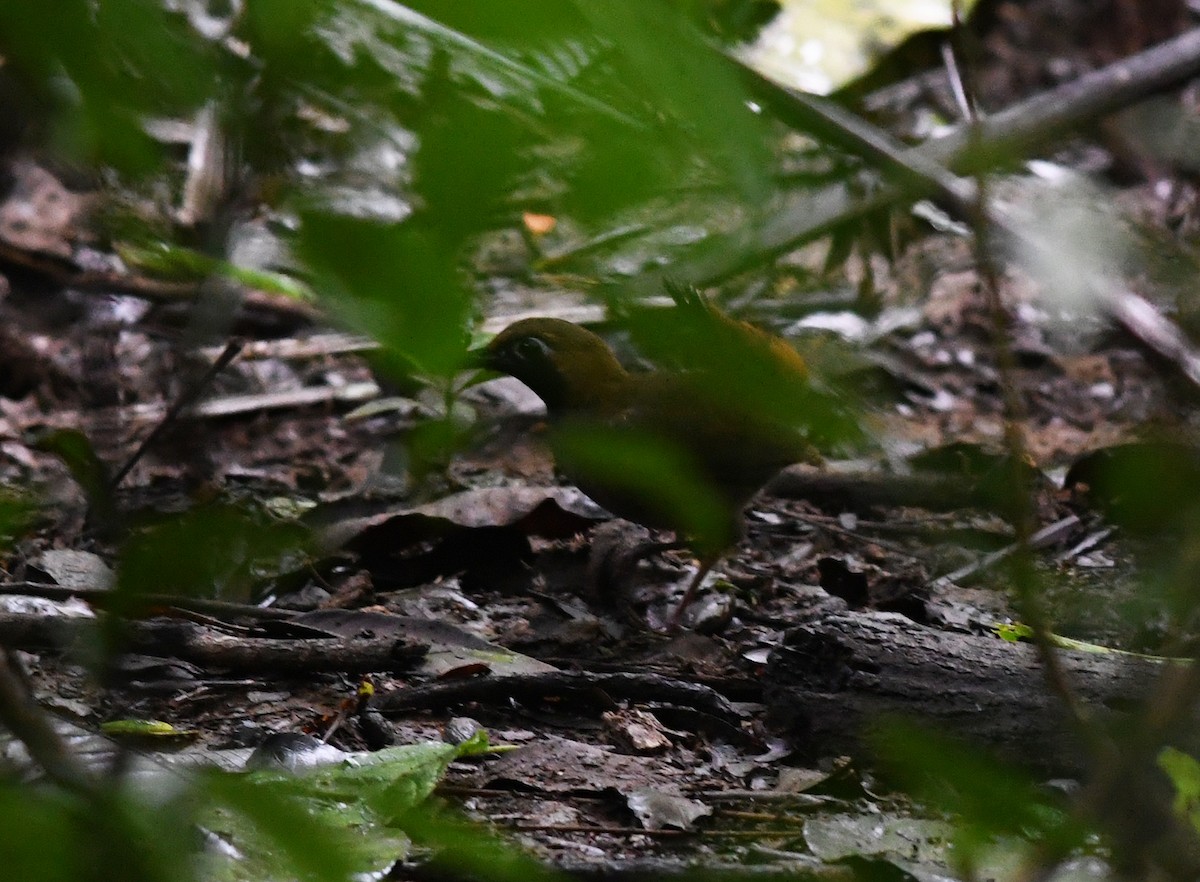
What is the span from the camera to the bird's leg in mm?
3869

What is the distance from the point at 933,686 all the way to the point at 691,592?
3.87 ft

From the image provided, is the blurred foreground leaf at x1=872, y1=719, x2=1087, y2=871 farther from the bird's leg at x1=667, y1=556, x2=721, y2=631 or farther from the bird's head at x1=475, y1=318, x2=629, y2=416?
the bird's head at x1=475, y1=318, x2=629, y2=416

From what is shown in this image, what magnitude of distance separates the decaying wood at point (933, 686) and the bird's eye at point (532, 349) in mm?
1585

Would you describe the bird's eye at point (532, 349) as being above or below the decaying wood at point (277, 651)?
above

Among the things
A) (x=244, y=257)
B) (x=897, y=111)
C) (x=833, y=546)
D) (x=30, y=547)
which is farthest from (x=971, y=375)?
(x=244, y=257)

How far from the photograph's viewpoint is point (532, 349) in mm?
4332

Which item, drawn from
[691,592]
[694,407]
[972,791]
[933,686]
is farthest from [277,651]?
[972,791]

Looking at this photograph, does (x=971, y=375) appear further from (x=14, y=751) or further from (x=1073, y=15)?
(x=14, y=751)

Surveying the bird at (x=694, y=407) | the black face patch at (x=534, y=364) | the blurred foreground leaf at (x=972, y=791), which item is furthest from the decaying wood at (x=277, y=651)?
the blurred foreground leaf at (x=972, y=791)

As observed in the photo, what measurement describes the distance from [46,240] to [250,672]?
4.26m

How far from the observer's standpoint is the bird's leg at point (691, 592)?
3869mm

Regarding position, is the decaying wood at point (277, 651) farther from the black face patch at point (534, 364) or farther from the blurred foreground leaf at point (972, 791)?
the blurred foreground leaf at point (972, 791)

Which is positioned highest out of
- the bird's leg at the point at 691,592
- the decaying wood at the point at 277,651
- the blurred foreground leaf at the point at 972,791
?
the bird's leg at the point at 691,592

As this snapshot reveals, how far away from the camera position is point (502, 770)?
9.07 ft
